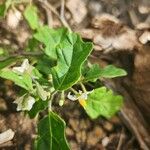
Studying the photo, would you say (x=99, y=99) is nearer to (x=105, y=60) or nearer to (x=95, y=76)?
(x=95, y=76)

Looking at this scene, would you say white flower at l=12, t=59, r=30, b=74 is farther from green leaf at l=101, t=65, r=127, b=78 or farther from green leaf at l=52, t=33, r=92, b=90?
green leaf at l=101, t=65, r=127, b=78

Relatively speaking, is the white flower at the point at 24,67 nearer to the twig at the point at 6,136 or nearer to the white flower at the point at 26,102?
the white flower at the point at 26,102

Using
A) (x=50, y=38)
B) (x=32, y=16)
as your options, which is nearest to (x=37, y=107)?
(x=50, y=38)

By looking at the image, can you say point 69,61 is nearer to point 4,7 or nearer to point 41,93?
point 41,93

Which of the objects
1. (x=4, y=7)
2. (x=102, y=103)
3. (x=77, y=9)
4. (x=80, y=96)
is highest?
(x=4, y=7)

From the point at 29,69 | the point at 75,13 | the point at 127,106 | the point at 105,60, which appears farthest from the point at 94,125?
the point at 75,13

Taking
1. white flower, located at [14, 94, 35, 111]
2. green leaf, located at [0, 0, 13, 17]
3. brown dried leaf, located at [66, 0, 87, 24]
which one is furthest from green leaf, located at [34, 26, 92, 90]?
brown dried leaf, located at [66, 0, 87, 24]
